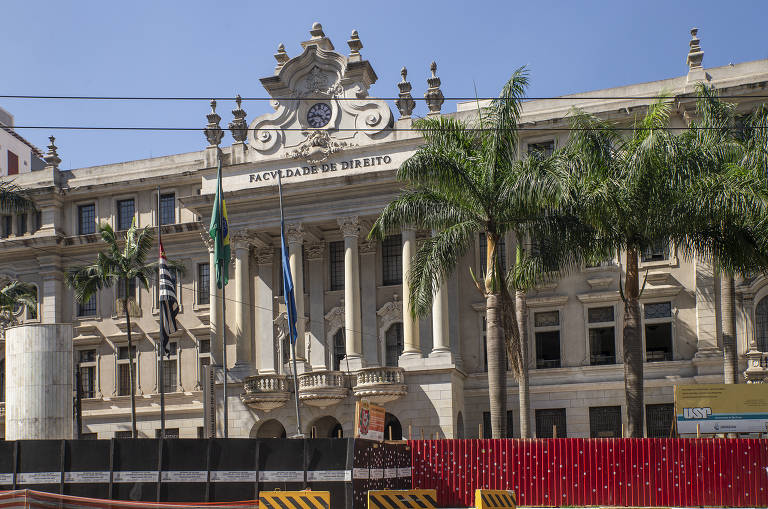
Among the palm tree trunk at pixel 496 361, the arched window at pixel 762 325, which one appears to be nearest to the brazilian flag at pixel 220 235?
the palm tree trunk at pixel 496 361

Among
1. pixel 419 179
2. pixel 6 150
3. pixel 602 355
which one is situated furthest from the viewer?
pixel 6 150

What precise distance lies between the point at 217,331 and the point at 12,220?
1565 cm

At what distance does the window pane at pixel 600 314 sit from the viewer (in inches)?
1718

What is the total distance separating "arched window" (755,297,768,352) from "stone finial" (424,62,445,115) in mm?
15374

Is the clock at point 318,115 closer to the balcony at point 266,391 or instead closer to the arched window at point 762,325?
the balcony at point 266,391

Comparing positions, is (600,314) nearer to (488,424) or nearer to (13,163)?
(488,424)

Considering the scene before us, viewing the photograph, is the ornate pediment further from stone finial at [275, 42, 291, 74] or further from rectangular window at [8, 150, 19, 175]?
rectangular window at [8, 150, 19, 175]

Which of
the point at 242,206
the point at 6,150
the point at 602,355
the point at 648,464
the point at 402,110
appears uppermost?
the point at 6,150

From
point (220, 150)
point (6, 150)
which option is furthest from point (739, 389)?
point (6, 150)

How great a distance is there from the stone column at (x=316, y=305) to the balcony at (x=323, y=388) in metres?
2.88

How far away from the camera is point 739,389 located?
32.4 meters

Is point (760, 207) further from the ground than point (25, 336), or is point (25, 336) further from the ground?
point (760, 207)

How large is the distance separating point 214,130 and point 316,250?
24.1 ft

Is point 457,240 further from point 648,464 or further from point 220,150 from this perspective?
point 220,150
